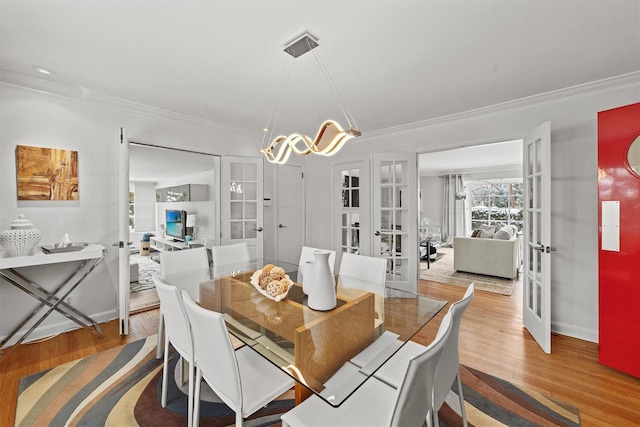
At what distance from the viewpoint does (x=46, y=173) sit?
105 inches

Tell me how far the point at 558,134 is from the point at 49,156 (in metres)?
5.00

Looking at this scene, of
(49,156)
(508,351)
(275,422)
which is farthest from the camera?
(49,156)

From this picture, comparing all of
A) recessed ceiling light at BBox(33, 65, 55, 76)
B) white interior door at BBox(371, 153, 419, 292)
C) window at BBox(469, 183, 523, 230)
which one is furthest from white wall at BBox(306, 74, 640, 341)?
window at BBox(469, 183, 523, 230)

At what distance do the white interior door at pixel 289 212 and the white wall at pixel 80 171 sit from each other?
1.75 m

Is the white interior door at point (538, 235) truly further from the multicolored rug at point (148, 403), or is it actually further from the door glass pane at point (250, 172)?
the door glass pane at point (250, 172)

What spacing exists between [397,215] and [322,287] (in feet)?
8.72

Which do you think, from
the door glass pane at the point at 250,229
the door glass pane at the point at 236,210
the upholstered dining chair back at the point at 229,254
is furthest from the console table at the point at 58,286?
the door glass pane at the point at 250,229

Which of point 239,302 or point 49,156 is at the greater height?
point 49,156

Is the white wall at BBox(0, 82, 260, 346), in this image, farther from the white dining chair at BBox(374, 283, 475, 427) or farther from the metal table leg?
the white dining chair at BBox(374, 283, 475, 427)

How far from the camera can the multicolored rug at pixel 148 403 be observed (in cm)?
168

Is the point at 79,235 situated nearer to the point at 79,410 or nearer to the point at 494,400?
the point at 79,410

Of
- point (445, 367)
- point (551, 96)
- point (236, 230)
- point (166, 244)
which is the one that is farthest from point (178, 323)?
point (166, 244)

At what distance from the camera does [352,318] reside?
1555mm

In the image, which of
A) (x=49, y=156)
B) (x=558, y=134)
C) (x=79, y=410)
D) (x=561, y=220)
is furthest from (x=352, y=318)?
(x=49, y=156)
